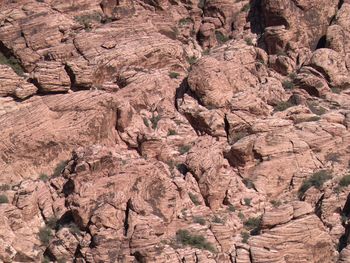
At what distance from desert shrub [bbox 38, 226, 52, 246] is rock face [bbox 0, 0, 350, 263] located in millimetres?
49

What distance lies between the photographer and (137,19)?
59.5 m

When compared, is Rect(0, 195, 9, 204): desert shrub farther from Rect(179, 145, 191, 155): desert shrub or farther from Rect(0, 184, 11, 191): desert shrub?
Rect(179, 145, 191, 155): desert shrub

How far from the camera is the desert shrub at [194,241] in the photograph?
48531 mm

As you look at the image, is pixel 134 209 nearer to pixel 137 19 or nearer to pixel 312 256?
pixel 312 256

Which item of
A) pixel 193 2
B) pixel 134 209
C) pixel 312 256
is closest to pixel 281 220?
pixel 312 256

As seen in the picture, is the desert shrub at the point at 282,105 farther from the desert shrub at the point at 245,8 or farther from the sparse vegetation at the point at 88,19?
the sparse vegetation at the point at 88,19

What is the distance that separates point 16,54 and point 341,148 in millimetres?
15794

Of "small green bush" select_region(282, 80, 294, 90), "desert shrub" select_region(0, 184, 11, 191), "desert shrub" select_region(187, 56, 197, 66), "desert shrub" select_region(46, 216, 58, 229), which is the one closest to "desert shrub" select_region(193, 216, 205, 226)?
"desert shrub" select_region(46, 216, 58, 229)

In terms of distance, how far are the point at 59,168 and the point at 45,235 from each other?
409 centimetres

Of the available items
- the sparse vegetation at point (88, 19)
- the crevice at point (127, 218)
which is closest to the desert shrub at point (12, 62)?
the sparse vegetation at point (88, 19)

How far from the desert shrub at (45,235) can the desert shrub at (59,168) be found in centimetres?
332

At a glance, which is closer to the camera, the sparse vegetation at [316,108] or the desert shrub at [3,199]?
the desert shrub at [3,199]

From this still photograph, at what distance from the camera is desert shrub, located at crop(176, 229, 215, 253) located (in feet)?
159

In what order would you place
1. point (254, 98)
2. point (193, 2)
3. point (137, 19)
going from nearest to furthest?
point (254, 98)
point (137, 19)
point (193, 2)
